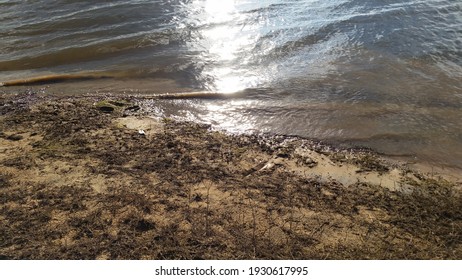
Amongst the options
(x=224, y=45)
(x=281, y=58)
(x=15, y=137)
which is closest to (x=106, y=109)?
(x=15, y=137)

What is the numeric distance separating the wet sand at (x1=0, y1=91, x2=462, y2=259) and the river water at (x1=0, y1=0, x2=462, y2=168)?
1.03 metres

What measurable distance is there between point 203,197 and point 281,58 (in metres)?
6.29

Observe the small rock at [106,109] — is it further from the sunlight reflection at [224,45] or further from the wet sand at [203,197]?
the sunlight reflection at [224,45]

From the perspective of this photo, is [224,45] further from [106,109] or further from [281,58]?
[106,109]

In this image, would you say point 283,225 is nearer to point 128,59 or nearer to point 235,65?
point 235,65

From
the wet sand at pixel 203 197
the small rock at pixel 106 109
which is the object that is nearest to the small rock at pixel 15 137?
the wet sand at pixel 203 197

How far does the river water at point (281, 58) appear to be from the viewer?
7523mm

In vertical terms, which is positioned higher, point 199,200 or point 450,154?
point 199,200

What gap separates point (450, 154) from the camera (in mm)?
6617

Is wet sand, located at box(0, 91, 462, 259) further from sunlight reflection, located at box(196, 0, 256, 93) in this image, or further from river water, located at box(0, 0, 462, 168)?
sunlight reflection, located at box(196, 0, 256, 93)

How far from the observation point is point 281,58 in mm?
10305

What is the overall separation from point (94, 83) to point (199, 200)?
572cm

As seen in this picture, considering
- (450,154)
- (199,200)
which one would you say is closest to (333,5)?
(450,154)

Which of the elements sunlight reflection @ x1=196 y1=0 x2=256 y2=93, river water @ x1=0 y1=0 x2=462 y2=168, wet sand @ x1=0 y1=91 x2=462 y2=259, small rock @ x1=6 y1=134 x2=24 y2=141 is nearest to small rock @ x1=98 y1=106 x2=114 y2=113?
wet sand @ x1=0 y1=91 x2=462 y2=259
